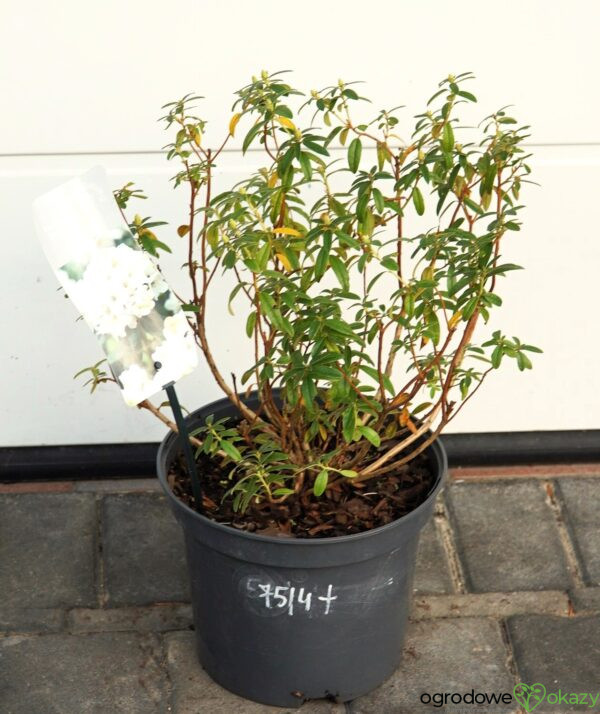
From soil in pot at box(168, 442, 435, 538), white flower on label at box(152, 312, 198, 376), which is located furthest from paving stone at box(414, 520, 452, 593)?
white flower on label at box(152, 312, 198, 376)

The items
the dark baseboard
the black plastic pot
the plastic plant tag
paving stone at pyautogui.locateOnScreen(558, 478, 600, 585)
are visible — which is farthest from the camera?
the dark baseboard

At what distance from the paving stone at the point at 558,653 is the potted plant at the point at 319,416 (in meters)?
0.34

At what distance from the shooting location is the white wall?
8.89ft

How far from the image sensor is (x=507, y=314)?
3084 millimetres

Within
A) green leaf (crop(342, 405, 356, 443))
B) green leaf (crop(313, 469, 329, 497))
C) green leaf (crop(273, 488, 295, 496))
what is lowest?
green leaf (crop(273, 488, 295, 496))

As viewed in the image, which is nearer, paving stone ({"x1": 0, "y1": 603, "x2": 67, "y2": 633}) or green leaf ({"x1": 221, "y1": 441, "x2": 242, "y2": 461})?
green leaf ({"x1": 221, "y1": 441, "x2": 242, "y2": 461})

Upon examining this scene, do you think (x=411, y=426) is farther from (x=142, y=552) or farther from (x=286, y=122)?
(x=142, y=552)

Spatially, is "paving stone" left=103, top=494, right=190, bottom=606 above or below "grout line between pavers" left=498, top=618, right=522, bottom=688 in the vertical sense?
above

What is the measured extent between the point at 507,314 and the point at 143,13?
129cm

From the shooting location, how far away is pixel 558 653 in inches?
103

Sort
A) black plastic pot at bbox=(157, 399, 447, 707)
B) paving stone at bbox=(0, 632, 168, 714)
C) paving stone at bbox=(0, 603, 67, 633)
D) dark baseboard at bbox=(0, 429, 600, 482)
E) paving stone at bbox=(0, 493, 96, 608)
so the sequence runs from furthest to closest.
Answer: dark baseboard at bbox=(0, 429, 600, 482), paving stone at bbox=(0, 493, 96, 608), paving stone at bbox=(0, 603, 67, 633), paving stone at bbox=(0, 632, 168, 714), black plastic pot at bbox=(157, 399, 447, 707)

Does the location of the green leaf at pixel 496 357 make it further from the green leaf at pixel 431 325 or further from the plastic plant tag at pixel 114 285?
the plastic plant tag at pixel 114 285

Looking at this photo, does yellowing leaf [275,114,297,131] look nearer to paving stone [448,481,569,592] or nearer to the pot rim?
the pot rim

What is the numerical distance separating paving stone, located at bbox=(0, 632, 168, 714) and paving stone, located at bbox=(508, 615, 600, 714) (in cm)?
86
